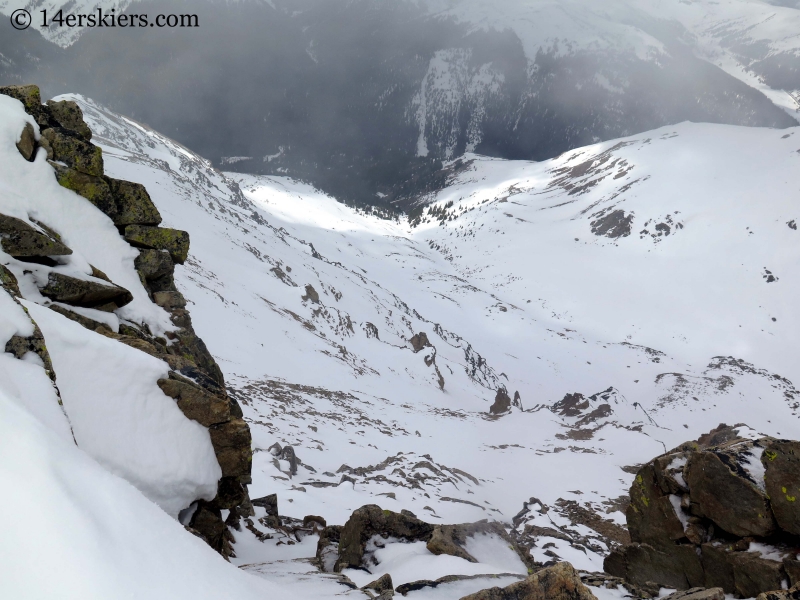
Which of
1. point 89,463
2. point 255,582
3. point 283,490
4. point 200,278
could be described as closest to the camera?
point 89,463

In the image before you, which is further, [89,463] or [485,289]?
[485,289]

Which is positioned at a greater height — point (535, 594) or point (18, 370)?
point (18, 370)

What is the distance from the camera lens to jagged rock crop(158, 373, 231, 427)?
19.5ft

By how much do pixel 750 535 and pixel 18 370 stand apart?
422 inches

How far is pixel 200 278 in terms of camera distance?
26.4m

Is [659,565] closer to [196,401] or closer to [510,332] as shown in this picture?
[196,401]

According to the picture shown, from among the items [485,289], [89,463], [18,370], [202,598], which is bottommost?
[485,289]

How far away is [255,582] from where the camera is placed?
4332 millimetres

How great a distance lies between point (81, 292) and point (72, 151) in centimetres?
410

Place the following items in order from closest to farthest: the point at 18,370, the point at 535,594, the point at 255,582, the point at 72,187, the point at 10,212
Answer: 1. the point at 18,370
2. the point at 255,582
3. the point at 535,594
4. the point at 10,212
5. the point at 72,187

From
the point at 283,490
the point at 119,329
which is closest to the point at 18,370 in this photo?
the point at 119,329

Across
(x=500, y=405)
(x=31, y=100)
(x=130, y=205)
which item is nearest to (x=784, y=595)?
(x=130, y=205)

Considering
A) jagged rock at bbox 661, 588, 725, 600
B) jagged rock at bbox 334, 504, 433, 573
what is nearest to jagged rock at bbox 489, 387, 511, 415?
jagged rock at bbox 334, 504, 433, 573

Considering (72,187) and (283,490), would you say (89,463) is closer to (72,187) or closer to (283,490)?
(72,187)
